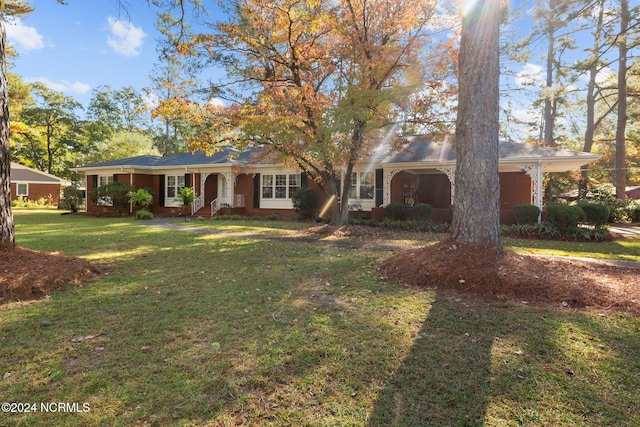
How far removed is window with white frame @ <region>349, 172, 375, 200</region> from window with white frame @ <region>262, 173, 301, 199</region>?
9.93 ft

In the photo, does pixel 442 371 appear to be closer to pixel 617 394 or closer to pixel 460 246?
pixel 617 394

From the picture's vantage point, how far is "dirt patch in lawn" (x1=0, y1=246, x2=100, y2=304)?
Result: 4.25 m

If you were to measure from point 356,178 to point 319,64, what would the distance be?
6.64 meters

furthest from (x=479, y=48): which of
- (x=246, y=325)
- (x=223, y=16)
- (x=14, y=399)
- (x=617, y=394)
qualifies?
(x=223, y=16)

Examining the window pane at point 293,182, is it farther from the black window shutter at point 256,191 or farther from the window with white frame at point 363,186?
the window with white frame at point 363,186

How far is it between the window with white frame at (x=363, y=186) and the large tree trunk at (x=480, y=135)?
10.5 meters

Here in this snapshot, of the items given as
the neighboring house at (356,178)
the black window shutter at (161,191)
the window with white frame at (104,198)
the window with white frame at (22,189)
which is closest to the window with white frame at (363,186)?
the neighboring house at (356,178)

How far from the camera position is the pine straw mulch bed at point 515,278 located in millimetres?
4160

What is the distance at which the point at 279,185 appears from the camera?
1795cm

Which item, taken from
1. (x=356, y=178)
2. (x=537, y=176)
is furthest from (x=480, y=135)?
(x=356, y=178)

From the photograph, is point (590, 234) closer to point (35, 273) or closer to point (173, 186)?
point (35, 273)

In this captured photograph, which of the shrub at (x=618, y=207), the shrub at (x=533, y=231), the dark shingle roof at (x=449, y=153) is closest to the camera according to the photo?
Result: the shrub at (x=533, y=231)

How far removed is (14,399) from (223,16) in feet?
35.0

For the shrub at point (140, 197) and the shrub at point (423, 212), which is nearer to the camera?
the shrub at point (423, 212)
